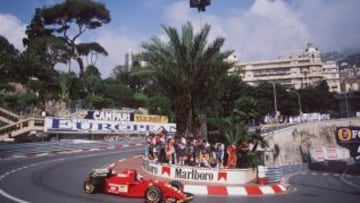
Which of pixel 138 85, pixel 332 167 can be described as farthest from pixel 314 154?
pixel 138 85

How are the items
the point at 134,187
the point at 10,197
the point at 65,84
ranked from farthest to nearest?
the point at 65,84
the point at 134,187
the point at 10,197

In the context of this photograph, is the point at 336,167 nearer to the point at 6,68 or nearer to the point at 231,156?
the point at 231,156

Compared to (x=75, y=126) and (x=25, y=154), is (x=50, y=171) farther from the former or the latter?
(x=75, y=126)

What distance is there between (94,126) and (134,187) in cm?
3563

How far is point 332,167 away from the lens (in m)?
42.8

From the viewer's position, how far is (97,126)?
51.2 m

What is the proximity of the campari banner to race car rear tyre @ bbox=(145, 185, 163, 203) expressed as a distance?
1093 inches

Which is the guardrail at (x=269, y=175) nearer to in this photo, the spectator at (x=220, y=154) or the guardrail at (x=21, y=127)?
the spectator at (x=220, y=154)

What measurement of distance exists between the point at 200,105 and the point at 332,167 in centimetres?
2113

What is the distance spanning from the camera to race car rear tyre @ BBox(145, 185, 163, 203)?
15.0 m

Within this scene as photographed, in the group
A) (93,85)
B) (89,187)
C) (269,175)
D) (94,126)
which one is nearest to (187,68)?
(269,175)

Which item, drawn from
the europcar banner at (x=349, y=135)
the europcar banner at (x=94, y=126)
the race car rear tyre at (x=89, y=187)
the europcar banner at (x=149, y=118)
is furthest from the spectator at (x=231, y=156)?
the europcar banner at (x=349, y=135)

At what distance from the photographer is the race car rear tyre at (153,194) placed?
15.0 meters

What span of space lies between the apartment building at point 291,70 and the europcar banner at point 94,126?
120956 millimetres
